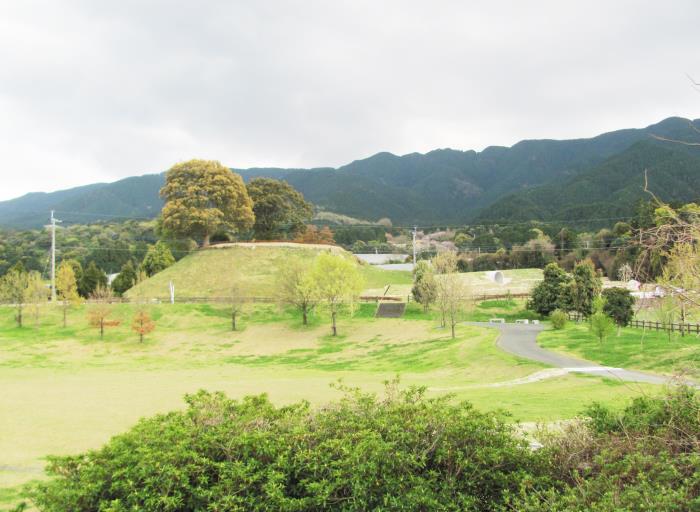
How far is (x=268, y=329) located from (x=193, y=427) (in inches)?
1445

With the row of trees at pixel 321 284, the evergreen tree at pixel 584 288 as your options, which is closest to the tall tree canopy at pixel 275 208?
the row of trees at pixel 321 284

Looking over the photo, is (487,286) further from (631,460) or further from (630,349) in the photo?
(631,460)

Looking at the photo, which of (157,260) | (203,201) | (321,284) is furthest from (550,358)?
(157,260)

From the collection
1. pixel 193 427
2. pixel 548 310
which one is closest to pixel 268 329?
pixel 548 310

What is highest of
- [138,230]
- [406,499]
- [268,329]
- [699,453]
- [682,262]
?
[138,230]

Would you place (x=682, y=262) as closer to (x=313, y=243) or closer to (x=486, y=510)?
(x=486, y=510)

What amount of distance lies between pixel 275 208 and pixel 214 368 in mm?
46041

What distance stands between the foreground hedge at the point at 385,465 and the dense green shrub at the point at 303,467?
0.02 metres

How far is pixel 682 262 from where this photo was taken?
222 inches

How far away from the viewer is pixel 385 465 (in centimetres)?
584

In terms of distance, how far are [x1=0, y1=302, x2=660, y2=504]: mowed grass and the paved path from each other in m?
0.97

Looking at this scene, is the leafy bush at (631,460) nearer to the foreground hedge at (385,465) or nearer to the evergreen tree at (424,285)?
the foreground hedge at (385,465)

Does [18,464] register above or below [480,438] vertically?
below

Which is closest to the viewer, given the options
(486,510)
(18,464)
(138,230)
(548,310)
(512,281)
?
(486,510)
